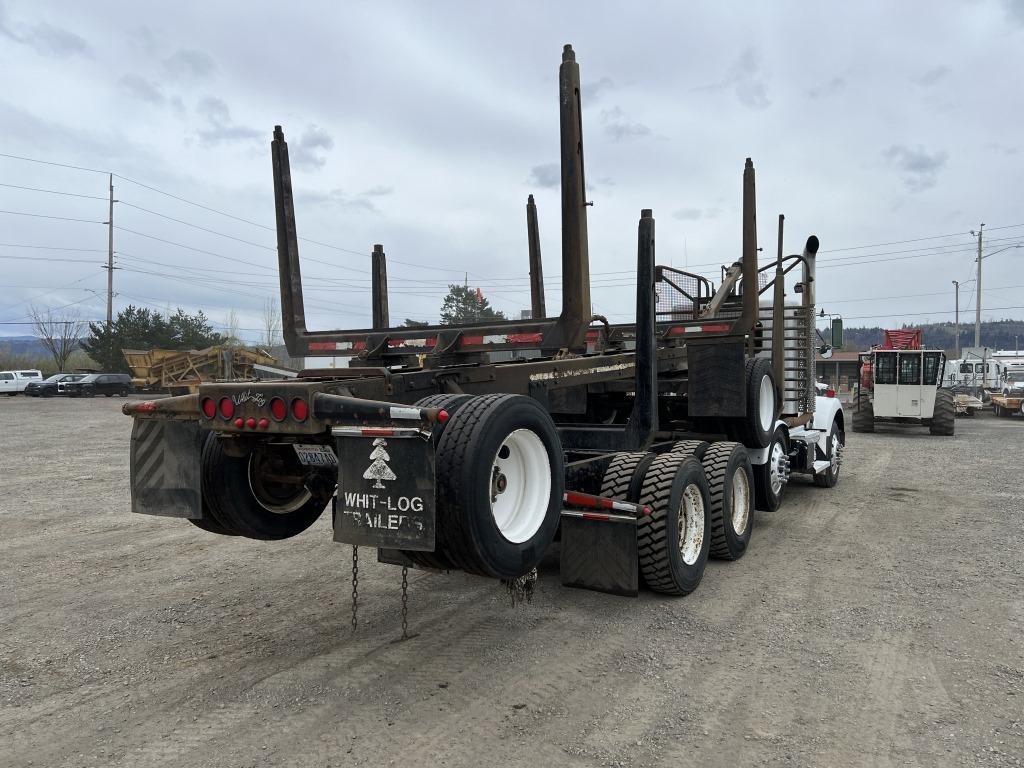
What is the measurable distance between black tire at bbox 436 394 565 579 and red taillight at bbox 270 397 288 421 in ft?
2.66

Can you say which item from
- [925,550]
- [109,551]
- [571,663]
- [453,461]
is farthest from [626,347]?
[109,551]

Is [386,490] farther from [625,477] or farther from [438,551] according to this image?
[625,477]

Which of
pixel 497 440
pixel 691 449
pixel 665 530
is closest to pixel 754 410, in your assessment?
pixel 691 449

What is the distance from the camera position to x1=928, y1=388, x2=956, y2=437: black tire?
19.5 metres

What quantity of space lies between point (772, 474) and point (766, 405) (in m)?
0.90

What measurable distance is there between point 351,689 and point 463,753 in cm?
90

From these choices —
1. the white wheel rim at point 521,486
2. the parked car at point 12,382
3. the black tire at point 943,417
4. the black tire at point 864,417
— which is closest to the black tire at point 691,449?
the white wheel rim at point 521,486

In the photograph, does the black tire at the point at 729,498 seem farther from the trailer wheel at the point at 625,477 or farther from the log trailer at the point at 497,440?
the trailer wheel at the point at 625,477

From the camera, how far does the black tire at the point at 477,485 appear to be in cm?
339

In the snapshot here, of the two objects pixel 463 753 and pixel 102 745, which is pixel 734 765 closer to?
pixel 463 753

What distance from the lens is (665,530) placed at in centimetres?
515

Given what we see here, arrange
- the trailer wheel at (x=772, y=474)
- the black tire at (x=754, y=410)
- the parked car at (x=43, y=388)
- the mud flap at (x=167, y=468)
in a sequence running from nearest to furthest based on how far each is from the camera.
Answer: the mud flap at (x=167, y=468) < the black tire at (x=754, y=410) < the trailer wheel at (x=772, y=474) < the parked car at (x=43, y=388)

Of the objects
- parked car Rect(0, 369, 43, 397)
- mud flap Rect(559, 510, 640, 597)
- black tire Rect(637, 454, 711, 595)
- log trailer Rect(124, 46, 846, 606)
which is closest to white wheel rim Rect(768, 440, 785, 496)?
log trailer Rect(124, 46, 846, 606)

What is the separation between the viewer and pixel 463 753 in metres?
3.30
